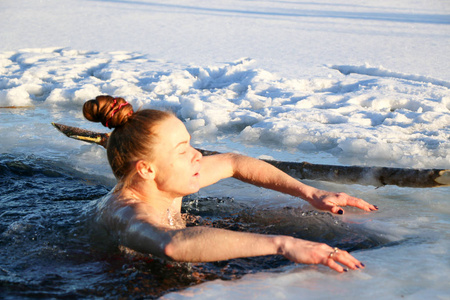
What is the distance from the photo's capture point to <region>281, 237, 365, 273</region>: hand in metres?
1.84

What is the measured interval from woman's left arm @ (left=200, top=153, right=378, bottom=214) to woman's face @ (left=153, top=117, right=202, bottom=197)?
1.33 ft

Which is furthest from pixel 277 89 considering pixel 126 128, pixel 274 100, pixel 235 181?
pixel 126 128

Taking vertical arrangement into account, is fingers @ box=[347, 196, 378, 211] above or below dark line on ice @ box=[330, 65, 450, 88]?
below

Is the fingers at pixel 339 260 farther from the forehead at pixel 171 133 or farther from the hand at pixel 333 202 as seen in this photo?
the forehead at pixel 171 133

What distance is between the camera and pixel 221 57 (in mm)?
6914

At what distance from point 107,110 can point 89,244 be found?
67cm

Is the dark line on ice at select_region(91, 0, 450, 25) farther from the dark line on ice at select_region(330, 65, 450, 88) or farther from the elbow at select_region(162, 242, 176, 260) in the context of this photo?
the elbow at select_region(162, 242, 176, 260)

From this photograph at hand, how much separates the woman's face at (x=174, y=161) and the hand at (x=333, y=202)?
0.69 meters

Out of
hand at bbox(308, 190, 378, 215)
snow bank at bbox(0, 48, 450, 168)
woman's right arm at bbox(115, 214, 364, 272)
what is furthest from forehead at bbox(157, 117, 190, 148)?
snow bank at bbox(0, 48, 450, 168)

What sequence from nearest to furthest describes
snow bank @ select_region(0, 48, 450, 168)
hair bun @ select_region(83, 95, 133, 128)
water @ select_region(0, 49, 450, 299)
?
water @ select_region(0, 49, 450, 299) < hair bun @ select_region(83, 95, 133, 128) < snow bank @ select_region(0, 48, 450, 168)

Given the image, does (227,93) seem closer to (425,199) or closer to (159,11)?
(425,199)

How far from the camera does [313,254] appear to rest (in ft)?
6.05

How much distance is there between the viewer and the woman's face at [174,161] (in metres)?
2.20

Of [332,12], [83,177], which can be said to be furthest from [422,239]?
[332,12]
